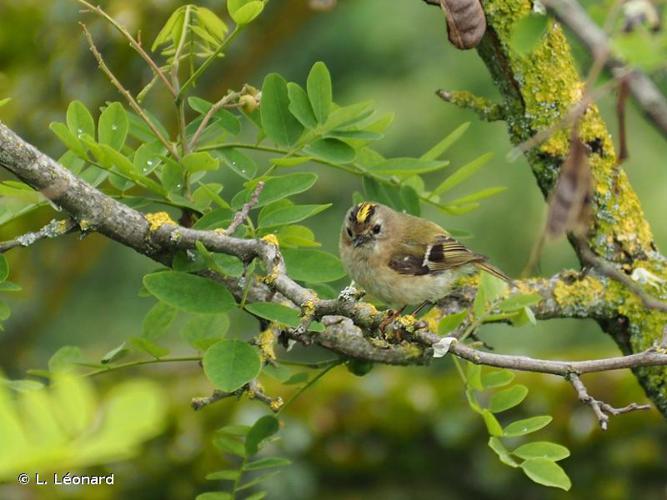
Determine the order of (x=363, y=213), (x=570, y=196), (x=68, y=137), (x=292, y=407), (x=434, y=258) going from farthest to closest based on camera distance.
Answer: (x=292, y=407) → (x=363, y=213) → (x=434, y=258) → (x=68, y=137) → (x=570, y=196)

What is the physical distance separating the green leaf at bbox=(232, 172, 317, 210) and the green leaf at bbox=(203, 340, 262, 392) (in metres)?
0.37

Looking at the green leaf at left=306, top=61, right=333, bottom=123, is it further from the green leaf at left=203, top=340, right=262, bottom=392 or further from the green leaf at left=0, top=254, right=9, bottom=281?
the green leaf at left=0, top=254, right=9, bottom=281

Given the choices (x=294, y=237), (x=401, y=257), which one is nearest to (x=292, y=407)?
(x=401, y=257)

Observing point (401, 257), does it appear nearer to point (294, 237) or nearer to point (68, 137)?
point (294, 237)

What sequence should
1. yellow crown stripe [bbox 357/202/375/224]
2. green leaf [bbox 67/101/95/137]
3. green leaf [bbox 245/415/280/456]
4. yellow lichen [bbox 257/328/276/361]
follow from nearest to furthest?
yellow lichen [bbox 257/328/276/361]
green leaf [bbox 67/101/95/137]
green leaf [bbox 245/415/280/456]
yellow crown stripe [bbox 357/202/375/224]

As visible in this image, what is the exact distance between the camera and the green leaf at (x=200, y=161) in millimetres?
2138

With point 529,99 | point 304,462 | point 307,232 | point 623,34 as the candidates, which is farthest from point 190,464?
point 623,34

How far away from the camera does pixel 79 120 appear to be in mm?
2334

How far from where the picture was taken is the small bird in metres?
3.27

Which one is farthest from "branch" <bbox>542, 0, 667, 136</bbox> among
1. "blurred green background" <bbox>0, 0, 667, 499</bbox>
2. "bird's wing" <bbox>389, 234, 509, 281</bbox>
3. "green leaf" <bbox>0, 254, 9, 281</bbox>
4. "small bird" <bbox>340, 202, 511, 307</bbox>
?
"blurred green background" <bbox>0, 0, 667, 499</bbox>

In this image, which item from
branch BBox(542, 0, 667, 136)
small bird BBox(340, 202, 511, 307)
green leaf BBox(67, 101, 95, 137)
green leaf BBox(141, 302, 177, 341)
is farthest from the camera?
small bird BBox(340, 202, 511, 307)

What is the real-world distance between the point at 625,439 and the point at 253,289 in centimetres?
248

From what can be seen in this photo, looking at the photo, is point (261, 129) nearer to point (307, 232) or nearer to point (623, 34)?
point (307, 232)

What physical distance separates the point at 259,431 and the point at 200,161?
0.72 meters
